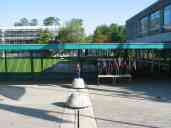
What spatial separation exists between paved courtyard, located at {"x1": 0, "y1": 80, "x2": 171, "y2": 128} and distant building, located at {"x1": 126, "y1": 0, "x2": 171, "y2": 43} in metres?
23.4

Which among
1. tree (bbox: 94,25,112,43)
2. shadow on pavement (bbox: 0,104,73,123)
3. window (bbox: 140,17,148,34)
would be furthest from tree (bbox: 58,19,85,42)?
shadow on pavement (bbox: 0,104,73,123)

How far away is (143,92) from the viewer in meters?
18.6

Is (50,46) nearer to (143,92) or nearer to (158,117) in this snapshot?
(143,92)

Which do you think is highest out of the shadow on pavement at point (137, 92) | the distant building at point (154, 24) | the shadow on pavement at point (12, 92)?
the distant building at point (154, 24)

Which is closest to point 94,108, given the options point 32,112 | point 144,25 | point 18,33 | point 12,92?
point 32,112

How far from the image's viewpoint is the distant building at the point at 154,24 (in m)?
43.7

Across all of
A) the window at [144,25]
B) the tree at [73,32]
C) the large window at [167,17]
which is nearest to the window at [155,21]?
the large window at [167,17]

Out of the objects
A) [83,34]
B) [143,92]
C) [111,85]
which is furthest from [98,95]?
[83,34]

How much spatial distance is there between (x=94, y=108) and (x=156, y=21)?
38.3 metres

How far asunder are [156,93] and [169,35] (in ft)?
75.9

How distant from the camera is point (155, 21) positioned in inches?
2000

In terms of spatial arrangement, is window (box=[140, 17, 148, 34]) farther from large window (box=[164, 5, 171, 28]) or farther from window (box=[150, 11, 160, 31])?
large window (box=[164, 5, 171, 28])

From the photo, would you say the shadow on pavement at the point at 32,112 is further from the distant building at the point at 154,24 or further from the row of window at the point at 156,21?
the row of window at the point at 156,21

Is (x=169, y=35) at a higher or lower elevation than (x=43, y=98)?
higher
